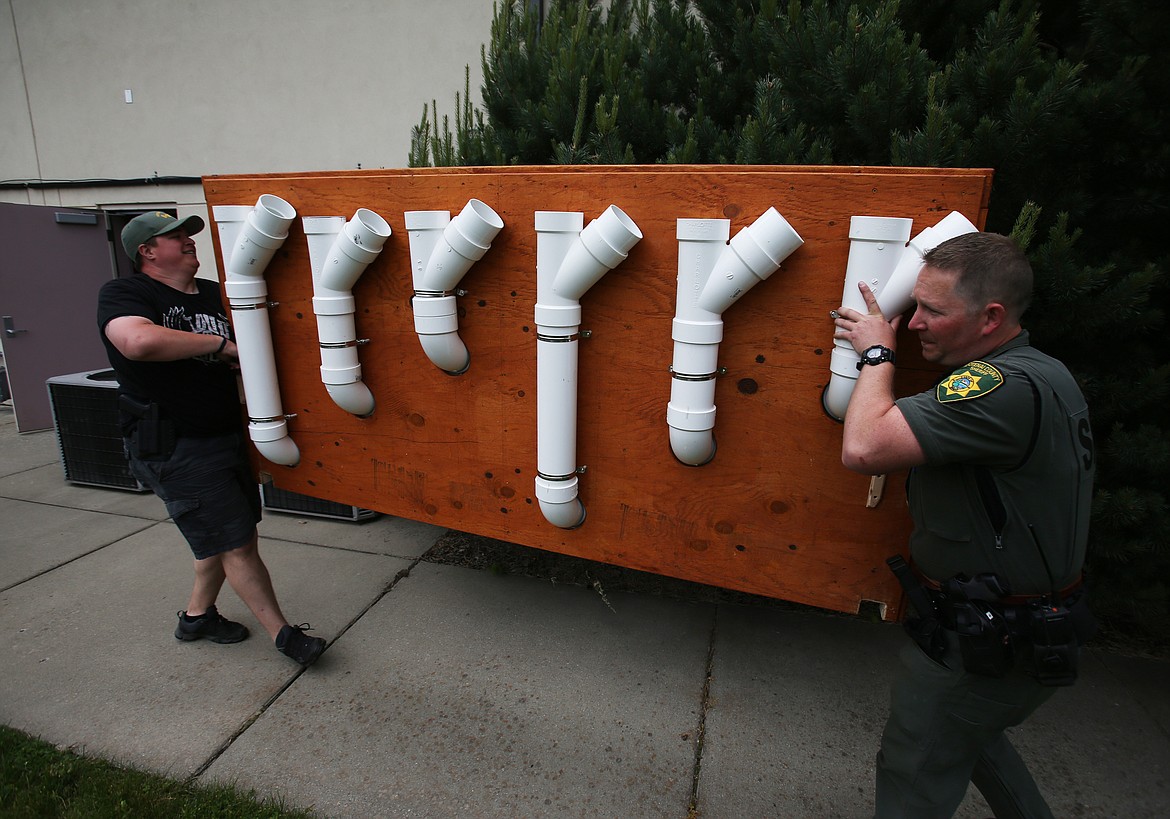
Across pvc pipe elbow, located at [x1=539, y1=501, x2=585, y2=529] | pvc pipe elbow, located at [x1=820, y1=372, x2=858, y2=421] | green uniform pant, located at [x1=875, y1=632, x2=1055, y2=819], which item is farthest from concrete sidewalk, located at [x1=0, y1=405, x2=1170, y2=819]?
pvc pipe elbow, located at [x1=820, y1=372, x2=858, y2=421]

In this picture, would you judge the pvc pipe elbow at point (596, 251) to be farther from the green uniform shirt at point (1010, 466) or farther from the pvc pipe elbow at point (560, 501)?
the green uniform shirt at point (1010, 466)

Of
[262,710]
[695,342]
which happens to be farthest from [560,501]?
[262,710]

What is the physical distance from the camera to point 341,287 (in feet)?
7.30

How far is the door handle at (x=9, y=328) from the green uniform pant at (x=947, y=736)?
7699mm

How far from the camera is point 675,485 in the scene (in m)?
2.11

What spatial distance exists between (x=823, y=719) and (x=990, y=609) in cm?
127

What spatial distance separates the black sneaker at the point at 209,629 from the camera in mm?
2934

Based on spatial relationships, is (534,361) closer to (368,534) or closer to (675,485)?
(675,485)

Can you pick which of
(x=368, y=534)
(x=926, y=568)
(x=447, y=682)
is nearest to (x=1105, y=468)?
(x=926, y=568)

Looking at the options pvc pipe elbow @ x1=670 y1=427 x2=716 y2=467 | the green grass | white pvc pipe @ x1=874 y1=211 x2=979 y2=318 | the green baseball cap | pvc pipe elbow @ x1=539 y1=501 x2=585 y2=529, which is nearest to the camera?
white pvc pipe @ x1=874 y1=211 x2=979 y2=318

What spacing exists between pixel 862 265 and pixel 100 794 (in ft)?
9.81

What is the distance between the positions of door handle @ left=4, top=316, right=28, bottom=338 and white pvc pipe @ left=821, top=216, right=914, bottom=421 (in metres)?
7.41

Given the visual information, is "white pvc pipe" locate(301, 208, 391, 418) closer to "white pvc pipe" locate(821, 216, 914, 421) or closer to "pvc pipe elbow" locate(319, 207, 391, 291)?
"pvc pipe elbow" locate(319, 207, 391, 291)

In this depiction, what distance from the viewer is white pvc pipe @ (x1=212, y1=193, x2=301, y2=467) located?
225cm
